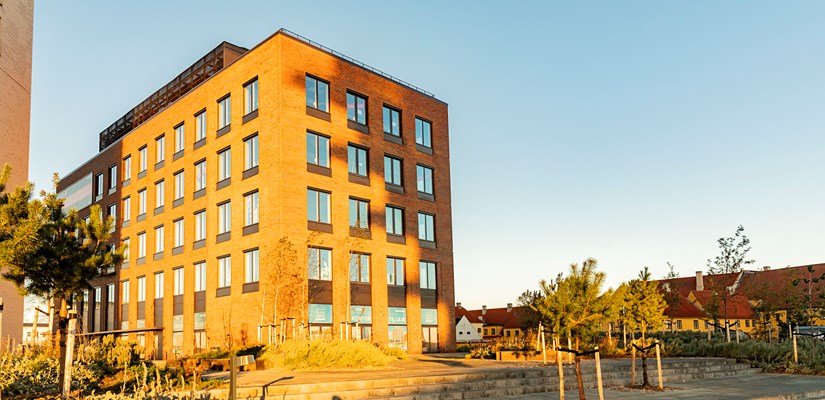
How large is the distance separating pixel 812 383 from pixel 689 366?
12.4ft

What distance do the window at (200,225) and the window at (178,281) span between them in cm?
303

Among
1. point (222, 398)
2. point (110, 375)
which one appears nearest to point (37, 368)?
point (110, 375)

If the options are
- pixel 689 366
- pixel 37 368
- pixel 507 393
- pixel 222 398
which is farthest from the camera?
pixel 689 366

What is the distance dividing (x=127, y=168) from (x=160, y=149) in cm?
630

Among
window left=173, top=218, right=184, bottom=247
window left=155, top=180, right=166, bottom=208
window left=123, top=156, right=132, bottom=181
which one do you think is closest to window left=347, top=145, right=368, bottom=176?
window left=173, top=218, right=184, bottom=247

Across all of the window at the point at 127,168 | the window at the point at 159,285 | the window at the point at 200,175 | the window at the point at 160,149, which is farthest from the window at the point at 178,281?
the window at the point at 127,168

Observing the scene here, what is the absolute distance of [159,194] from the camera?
45.3m

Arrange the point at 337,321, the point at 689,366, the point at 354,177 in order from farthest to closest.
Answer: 1. the point at 354,177
2. the point at 337,321
3. the point at 689,366

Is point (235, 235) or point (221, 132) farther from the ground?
point (221, 132)

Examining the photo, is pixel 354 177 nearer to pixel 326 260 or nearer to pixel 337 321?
pixel 326 260

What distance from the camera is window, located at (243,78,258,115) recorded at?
36.1 m

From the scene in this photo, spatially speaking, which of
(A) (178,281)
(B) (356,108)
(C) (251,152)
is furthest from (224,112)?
(A) (178,281)

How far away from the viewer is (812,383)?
20.2m

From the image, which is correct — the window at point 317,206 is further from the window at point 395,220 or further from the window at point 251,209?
the window at point 395,220
